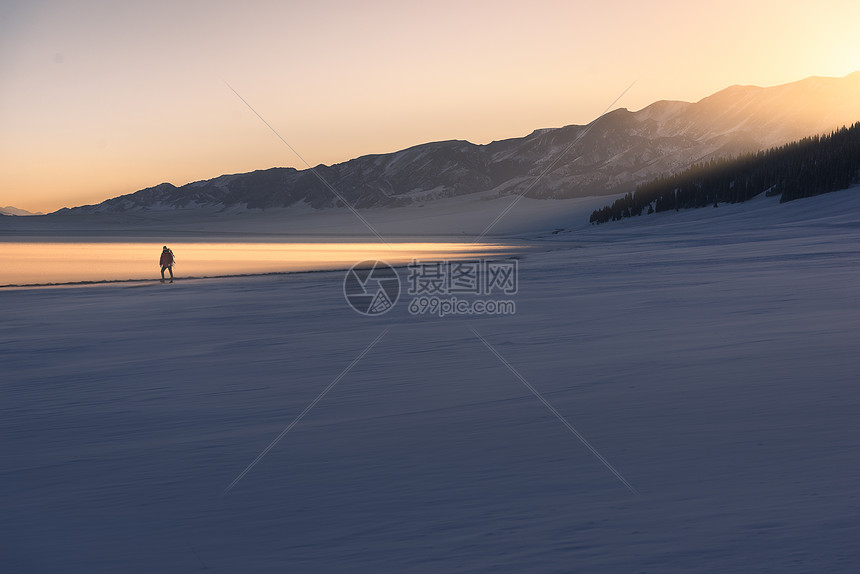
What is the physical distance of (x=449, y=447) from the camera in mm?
5289

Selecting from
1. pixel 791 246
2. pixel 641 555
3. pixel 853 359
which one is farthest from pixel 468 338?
pixel 791 246

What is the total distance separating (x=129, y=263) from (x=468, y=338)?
3134cm
